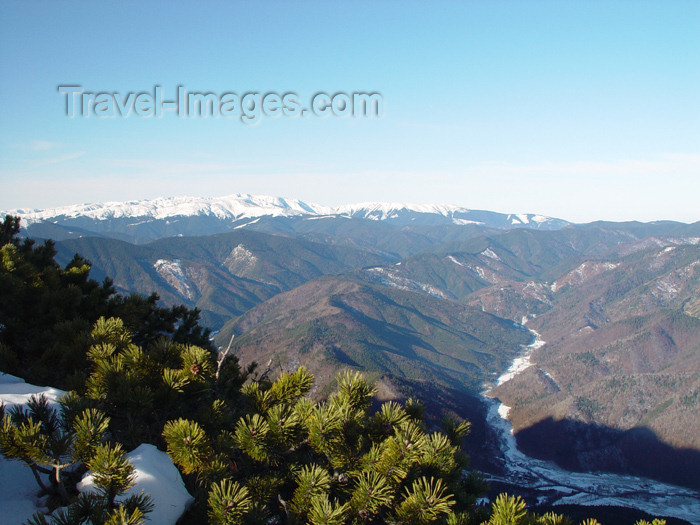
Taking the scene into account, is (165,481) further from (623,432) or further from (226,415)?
(623,432)

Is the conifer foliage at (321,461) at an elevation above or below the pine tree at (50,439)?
below

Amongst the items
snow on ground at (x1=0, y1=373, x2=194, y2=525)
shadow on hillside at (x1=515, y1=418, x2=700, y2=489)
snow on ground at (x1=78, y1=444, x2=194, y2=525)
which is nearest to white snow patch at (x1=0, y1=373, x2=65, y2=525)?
snow on ground at (x1=0, y1=373, x2=194, y2=525)

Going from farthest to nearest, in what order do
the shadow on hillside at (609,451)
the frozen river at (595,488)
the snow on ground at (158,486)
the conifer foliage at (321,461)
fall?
1. the shadow on hillside at (609,451)
2. the frozen river at (595,488)
3. the conifer foliage at (321,461)
4. the snow on ground at (158,486)

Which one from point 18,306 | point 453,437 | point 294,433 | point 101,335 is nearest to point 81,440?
point 294,433

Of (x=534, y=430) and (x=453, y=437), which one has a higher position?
(x=453, y=437)

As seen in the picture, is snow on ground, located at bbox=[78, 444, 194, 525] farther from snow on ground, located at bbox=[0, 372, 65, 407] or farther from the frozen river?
the frozen river

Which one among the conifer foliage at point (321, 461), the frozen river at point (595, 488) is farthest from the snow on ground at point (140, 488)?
the frozen river at point (595, 488)

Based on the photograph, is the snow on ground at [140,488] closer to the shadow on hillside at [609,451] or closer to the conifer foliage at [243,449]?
the conifer foliage at [243,449]
